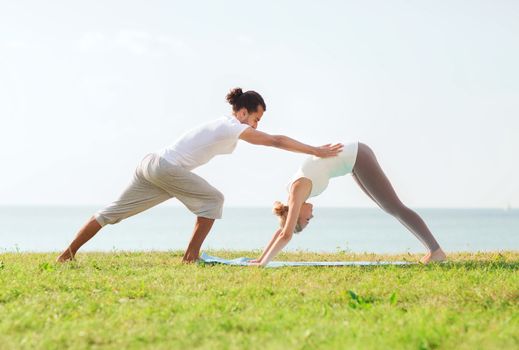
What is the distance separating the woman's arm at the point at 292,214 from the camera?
700 centimetres

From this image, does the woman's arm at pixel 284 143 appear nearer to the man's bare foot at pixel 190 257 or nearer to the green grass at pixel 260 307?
the green grass at pixel 260 307

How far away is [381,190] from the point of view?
24.6ft

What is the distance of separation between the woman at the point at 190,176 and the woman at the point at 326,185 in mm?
787

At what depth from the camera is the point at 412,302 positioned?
5.11 metres

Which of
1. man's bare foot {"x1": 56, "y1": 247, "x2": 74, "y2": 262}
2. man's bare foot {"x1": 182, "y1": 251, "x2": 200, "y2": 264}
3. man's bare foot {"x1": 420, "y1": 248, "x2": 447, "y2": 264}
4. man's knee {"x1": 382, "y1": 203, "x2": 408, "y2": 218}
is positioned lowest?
man's bare foot {"x1": 420, "y1": 248, "x2": 447, "y2": 264}

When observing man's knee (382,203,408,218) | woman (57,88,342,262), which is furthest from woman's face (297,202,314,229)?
woman (57,88,342,262)

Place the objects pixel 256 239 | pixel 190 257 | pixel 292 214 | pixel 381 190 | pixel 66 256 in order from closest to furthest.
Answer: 1. pixel 292 214
2. pixel 381 190
3. pixel 190 257
4. pixel 66 256
5. pixel 256 239

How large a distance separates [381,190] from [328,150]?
2.56 feet

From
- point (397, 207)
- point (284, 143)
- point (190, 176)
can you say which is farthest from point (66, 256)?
point (397, 207)

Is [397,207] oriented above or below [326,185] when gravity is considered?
below

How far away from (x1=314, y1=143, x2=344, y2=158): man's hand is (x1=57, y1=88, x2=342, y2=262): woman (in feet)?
2.73

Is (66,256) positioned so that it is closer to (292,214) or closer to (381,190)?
(292,214)

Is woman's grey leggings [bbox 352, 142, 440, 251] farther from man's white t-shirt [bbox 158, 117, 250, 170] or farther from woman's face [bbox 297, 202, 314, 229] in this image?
man's white t-shirt [bbox 158, 117, 250, 170]

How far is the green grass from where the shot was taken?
392 cm
